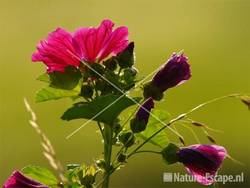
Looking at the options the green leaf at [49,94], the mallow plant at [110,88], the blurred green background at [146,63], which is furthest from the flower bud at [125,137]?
the blurred green background at [146,63]

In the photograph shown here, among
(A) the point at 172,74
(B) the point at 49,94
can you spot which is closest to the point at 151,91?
(A) the point at 172,74

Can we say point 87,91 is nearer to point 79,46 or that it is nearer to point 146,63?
point 79,46

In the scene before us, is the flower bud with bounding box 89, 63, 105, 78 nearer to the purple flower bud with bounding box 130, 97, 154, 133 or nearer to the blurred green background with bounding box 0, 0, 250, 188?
the purple flower bud with bounding box 130, 97, 154, 133

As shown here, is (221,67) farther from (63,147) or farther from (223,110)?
(63,147)

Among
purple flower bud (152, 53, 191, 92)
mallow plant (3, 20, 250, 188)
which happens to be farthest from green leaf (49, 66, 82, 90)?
purple flower bud (152, 53, 191, 92)

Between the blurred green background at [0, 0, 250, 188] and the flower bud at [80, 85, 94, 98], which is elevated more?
the flower bud at [80, 85, 94, 98]

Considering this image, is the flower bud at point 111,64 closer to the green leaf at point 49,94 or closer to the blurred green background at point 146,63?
the green leaf at point 49,94

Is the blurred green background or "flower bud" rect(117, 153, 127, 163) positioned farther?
the blurred green background
